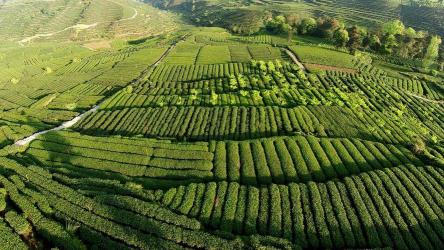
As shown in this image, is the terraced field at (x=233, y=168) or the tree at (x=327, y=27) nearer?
the terraced field at (x=233, y=168)

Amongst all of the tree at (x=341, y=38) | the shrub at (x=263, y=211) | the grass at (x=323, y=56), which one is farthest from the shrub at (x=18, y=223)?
the tree at (x=341, y=38)

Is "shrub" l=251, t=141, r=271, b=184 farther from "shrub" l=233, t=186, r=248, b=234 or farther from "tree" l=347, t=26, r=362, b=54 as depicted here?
"tree" l=347, t=26, r=362, b=54

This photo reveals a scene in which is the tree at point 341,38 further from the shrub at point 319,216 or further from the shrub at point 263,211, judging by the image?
the shrub at point 263,211

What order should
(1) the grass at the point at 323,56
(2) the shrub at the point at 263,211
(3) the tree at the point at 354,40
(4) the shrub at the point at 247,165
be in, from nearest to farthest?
(2) the shrub at the point at 263,211
(4) the shrub at the point at 247,165
(1) the grass at the point at 323,56
(3) the tree at the point at 354,40

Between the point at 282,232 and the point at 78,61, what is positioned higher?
the point at 282,232

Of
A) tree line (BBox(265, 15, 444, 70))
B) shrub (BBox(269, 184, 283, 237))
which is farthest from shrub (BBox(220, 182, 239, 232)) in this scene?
tree line (BBox(265, 15, 444, 70))

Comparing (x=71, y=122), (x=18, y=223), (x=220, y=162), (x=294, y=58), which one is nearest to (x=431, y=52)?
(x=294, y=58)

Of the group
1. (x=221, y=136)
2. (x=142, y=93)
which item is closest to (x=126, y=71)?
(x=142, y=93)

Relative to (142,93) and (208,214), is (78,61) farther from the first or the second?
(208,214)
